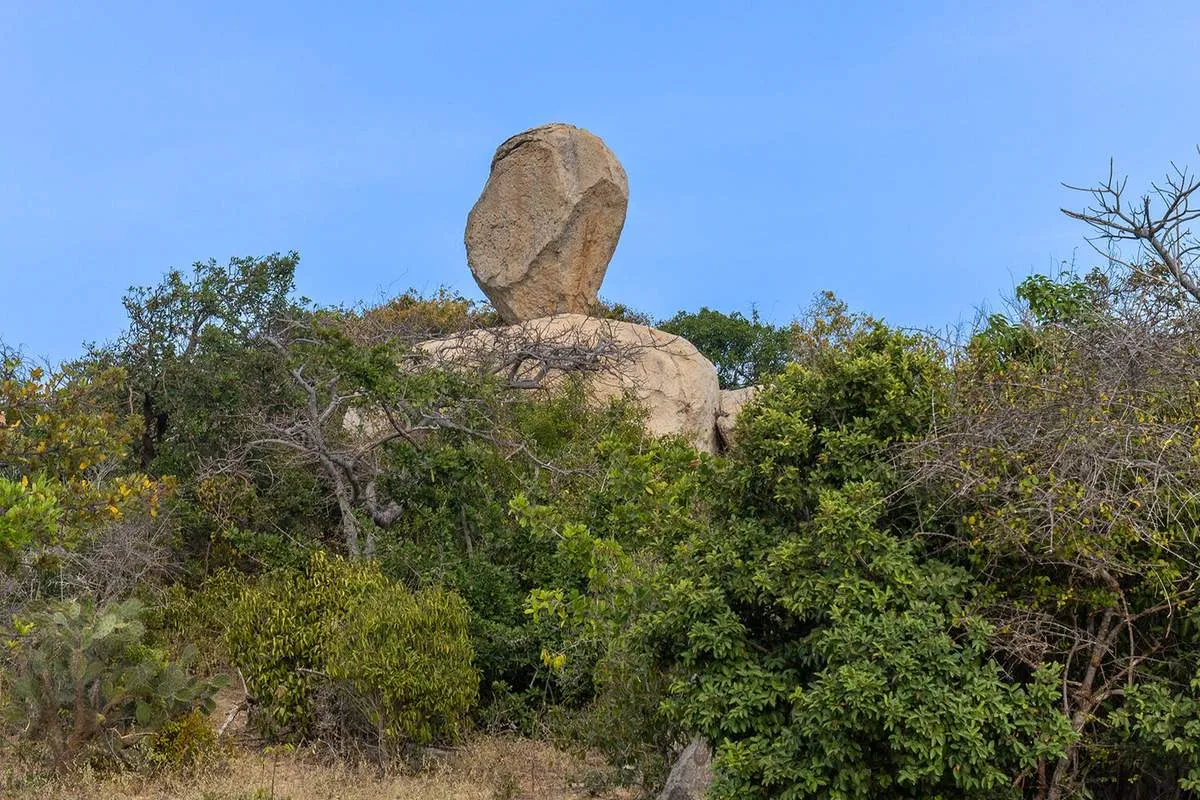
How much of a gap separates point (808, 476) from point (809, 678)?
1.23 metres

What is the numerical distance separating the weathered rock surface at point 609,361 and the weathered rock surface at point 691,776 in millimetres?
7557

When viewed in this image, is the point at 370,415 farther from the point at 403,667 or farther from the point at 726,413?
the point at 726,413

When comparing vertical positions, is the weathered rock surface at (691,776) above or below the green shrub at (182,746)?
above

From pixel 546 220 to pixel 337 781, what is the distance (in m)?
12.0

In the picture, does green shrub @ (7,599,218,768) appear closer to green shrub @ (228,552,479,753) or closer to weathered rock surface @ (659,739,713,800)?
green shrub @ (228,552,479,753)

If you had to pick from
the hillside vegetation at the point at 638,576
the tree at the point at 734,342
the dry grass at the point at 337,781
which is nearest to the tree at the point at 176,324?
the hillside vegetation at the point at 638,576

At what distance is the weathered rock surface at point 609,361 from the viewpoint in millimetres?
17828

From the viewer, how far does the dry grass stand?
1050 centimetres

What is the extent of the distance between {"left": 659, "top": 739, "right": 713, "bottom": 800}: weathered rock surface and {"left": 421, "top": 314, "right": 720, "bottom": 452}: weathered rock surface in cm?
756

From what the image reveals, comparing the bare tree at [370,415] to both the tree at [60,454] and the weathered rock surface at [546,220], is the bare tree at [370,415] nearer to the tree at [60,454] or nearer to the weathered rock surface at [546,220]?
the tree at [60,454]

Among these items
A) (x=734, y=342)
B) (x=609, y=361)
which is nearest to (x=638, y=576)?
(x=609, y=361)

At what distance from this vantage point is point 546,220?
69.5ft

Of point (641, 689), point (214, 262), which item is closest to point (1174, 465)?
point (641, 689)

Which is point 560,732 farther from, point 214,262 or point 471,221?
point 471,221
